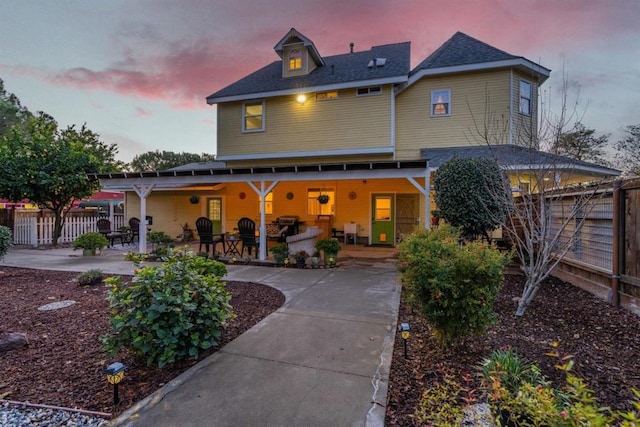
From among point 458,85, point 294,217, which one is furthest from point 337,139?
point 458,85

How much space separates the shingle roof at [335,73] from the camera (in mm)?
10930

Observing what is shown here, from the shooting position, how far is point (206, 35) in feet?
33.2

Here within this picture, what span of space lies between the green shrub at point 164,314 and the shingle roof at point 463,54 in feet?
35.2

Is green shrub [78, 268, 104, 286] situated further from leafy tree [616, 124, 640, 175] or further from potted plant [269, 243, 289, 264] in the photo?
leafy tree [616, 124, 640, 175]

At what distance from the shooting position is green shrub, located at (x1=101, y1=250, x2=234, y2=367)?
280 centimetres

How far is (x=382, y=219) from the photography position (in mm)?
12211

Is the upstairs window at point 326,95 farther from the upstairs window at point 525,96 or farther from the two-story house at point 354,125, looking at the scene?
the upstairs window at point 525,96

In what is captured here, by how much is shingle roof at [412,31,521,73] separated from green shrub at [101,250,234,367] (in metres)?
10.7

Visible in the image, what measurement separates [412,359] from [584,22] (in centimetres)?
1051

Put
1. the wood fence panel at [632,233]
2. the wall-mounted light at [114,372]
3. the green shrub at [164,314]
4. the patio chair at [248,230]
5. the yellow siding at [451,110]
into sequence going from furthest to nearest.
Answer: the yellow siding at [451,110] → the patio chair at [248,230] → the wood fence panel at [632,233] → the green shrub at [164,314] → the wall-mounted light at [114,372]

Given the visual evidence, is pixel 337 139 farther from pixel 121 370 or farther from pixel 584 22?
pixel 121 370

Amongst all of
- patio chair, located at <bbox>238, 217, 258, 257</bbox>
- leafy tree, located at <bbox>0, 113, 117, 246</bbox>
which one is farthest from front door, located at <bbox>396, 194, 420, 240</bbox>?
leafy tree, located at <bbox>0, 113, 117, 246</bbox>

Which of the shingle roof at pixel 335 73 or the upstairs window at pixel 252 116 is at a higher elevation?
the shingle roof at pixel 335 73

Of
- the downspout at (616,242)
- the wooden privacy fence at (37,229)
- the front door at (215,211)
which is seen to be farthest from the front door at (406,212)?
the wooden privacy fence at (37,229)
